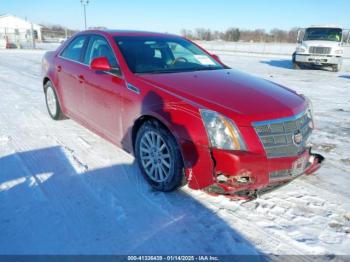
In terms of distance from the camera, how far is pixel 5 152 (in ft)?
13.7

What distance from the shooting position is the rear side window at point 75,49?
15.3 feet

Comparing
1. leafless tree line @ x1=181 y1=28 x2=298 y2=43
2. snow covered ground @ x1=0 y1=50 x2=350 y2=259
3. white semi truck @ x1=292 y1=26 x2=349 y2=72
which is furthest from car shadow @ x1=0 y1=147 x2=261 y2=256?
leafless tree line @ x1=181 y1=28 x2=298 y2=43

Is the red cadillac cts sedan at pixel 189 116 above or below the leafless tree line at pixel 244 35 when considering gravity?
below

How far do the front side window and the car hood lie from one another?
65 centimetres

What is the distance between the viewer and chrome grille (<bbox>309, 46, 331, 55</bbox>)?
15.4 m

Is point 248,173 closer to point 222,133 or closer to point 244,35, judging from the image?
point 222,133

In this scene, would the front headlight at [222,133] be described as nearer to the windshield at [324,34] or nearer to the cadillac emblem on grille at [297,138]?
the cadillac emblem on grille at [297,138]

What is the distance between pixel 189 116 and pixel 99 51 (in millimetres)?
2011

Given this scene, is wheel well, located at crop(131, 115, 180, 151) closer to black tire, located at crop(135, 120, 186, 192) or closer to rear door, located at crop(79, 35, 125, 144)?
black tire, located at crop(135, 120, 186, 192)

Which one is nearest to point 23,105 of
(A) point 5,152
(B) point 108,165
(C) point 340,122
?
(A) point 5,152

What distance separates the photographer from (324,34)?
637 inches

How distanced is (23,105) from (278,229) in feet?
20.0

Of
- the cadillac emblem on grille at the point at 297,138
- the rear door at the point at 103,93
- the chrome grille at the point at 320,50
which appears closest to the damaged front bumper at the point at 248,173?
the cadillac emblem on grille at the point at 297,138

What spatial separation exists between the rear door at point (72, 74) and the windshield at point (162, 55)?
2.75 feet
